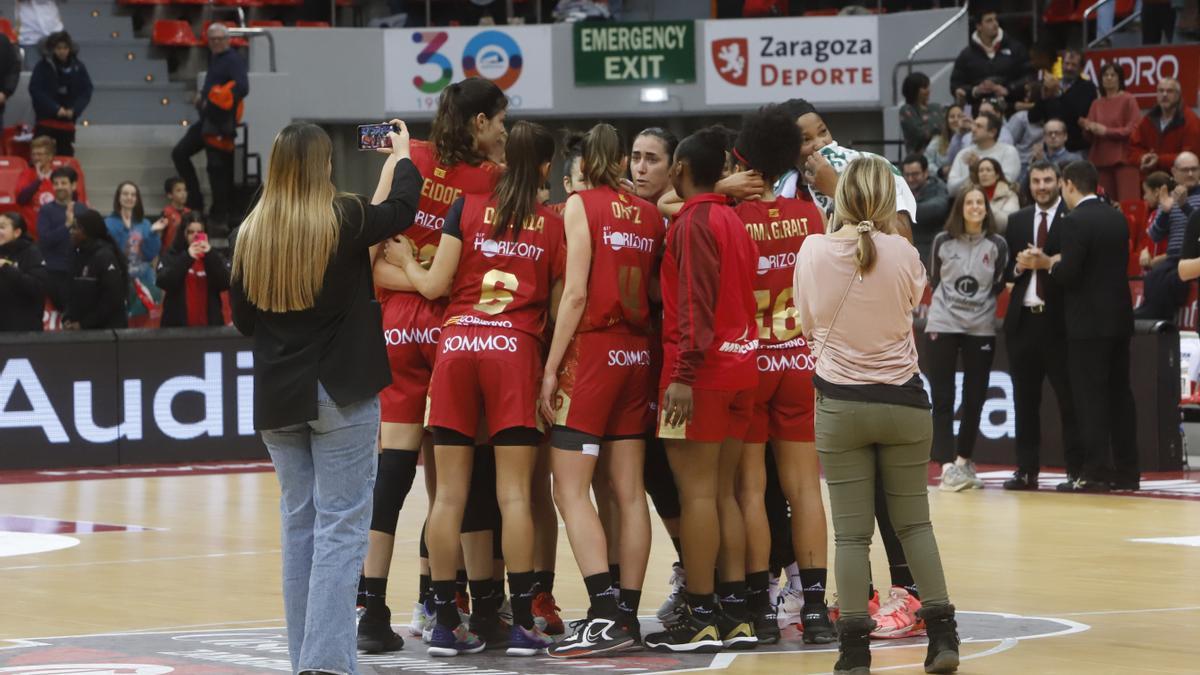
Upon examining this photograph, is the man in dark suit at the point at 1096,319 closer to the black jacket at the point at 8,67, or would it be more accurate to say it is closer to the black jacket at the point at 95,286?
the black jacket at the point at 95,286

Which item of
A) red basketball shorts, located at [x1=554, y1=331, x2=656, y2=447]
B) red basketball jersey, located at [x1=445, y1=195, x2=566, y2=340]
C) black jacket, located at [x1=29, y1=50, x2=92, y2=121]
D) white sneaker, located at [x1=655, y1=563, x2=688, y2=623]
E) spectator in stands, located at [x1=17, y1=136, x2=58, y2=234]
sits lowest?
white sneaker, located at [x1=655, y1=563, x2=688, y2=623]

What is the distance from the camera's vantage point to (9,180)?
20.7 meters

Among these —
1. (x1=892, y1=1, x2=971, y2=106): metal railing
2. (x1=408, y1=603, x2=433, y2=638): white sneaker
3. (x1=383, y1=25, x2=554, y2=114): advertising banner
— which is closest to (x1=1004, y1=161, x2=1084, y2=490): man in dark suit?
(x1=408, y1=603, x2=433, y2=638): white sneaker

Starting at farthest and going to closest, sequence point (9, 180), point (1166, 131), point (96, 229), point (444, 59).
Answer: point (444, 59), point (1166, 131), point (9, 180), point (96, 229)

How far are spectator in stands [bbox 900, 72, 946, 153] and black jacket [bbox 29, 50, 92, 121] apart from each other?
9.24 m

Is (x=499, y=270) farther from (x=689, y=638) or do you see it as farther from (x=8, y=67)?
(x=8, y=67)

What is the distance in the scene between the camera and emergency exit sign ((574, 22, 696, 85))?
2414 centimetres

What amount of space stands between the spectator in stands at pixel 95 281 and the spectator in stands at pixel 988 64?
10458 millimetres

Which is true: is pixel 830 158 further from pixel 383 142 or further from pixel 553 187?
pixel 553 187

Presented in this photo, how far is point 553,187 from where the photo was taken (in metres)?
26.3

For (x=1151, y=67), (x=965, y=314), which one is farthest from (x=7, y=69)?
(x=1151, y=67)

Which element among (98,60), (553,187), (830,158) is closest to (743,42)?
(553,187)

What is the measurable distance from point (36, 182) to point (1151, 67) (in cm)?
1267

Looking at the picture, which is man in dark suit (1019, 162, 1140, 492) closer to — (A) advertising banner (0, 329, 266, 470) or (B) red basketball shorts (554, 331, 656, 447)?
(B) red basketball shorts (554, 331, 656, 447)
